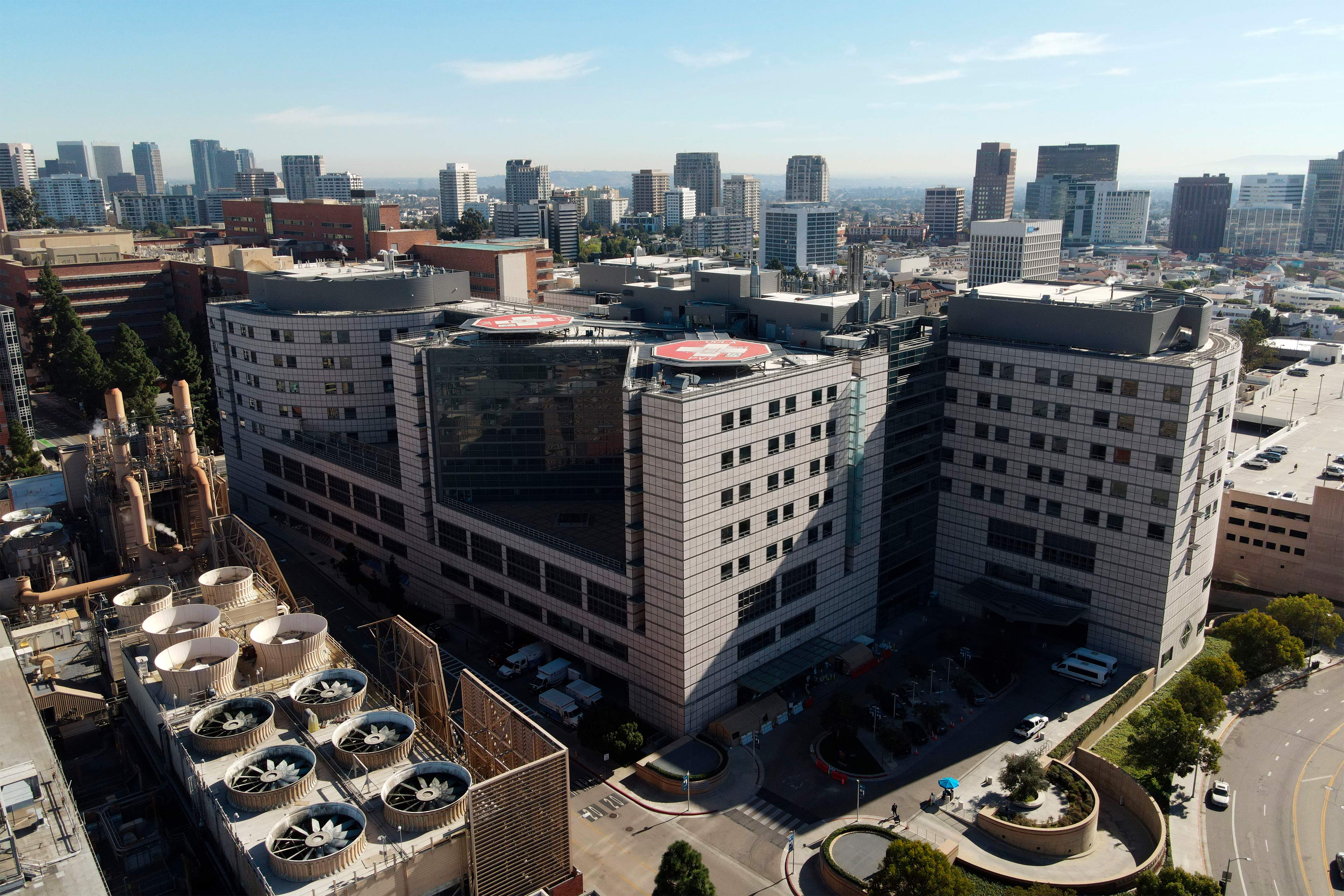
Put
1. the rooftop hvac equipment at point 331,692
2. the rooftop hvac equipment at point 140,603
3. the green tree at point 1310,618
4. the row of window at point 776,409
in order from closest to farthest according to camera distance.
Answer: the rooftop hvac equipment at point 331,692, the rooftop hvac equipment at point 140,603, the row of window at point 776,409, the green tree at point 1310,618

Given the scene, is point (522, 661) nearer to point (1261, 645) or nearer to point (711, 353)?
point (711, 353)

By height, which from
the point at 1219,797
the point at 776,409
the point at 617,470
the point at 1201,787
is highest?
the point at 776,409

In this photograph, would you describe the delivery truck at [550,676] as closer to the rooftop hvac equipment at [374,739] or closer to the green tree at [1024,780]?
the rooftop hvac equipment at [374,739]

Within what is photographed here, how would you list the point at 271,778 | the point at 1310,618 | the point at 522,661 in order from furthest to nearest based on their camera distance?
the point at 1310,618 → the point at 522,661 → the point at 271,778

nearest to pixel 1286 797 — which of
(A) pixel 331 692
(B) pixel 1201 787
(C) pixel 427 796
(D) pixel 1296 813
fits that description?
(D) pixel 1296 813

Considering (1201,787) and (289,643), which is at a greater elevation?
(289,643)

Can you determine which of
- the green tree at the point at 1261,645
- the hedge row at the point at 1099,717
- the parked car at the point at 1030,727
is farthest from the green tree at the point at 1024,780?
the green tree at the point at 1261,645
